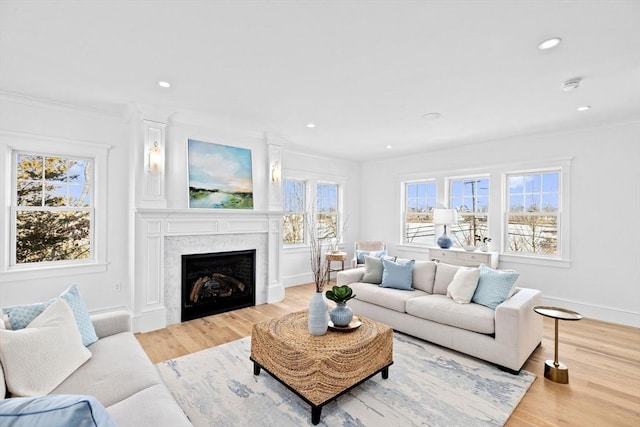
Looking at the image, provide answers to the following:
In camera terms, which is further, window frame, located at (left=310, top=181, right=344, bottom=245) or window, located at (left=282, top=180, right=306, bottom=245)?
window frame, located at (left=310, top=181, right=344, bottom=245)

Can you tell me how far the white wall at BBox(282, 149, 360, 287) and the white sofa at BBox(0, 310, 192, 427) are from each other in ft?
11.9

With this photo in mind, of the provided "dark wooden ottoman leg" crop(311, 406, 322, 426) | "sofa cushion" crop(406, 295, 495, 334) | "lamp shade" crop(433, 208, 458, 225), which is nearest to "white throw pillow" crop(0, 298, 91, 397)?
"dark wooden ottoman leg" crop(311, 406, 322, 426)

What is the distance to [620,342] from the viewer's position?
3.36 m

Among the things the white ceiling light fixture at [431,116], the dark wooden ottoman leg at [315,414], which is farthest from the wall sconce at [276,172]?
the dark wooden ottoman leg at [315,414]

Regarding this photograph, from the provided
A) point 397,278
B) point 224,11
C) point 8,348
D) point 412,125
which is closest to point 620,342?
point 397,278

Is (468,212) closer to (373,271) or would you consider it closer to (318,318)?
(373,271)

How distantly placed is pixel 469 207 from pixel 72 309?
5606mm

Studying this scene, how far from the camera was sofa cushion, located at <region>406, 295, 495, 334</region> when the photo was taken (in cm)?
285

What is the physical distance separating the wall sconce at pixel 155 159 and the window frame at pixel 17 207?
2.17ft

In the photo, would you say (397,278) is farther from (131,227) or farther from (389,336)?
(131,227)

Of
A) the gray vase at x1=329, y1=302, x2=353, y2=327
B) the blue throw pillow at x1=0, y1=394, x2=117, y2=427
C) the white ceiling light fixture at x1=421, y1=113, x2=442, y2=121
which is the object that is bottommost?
the gray vase at x1=329, y1=302, x2=353, y2=327

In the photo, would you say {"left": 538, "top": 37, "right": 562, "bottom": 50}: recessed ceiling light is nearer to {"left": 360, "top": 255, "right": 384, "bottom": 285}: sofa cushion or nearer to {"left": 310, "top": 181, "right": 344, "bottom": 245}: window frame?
{"left": 360, "top": 255, "right": 384, "bottom": 285}: sofa cushion

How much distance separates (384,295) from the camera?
11.9 ft

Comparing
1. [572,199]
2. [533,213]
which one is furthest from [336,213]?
[572,199]
